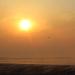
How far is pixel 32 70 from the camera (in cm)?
73

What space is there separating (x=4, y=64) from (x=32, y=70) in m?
0.11

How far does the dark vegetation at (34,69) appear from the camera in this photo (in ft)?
2.37

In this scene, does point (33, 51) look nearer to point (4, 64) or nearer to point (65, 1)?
point (4, 64)

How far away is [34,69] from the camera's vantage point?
0.73 metres

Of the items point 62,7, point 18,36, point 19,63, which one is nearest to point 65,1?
point 62,7

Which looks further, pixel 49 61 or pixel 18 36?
pixel 18 36

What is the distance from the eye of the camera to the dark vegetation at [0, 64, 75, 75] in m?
0.72

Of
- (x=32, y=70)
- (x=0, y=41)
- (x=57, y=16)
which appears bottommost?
(x=32, y=70)

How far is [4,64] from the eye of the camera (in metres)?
0.74

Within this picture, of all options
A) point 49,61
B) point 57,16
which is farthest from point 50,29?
point 49,61

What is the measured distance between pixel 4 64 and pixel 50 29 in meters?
0.28

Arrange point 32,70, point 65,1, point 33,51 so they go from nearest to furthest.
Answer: point 32,70, point 33,51, point 65,1

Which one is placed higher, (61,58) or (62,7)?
(62,7)

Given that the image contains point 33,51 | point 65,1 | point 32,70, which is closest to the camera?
point 32,70
